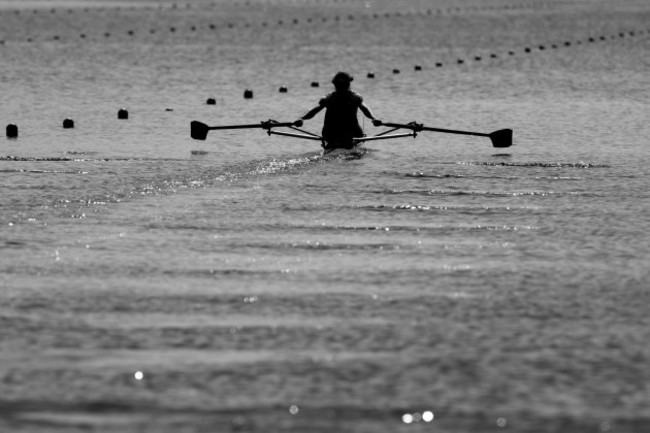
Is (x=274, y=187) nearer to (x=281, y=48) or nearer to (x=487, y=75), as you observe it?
(x=487, y=75)

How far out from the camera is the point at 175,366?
12.1m

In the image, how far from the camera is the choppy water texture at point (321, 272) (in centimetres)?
1126

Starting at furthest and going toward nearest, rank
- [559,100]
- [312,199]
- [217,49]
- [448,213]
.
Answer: [217,49]
[559,100]
[312,199]
[448,213]

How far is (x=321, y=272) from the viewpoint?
15859 millimetres

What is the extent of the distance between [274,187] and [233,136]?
781 cm

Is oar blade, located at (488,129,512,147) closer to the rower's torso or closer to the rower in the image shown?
the rower

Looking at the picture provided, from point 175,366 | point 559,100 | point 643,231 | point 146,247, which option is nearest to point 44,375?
point 175,366

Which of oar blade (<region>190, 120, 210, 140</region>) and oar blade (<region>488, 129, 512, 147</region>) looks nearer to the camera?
oar blade (<region>488, 129, 512, 147</region>)

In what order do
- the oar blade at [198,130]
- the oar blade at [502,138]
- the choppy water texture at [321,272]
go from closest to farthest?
the choppy water texture at [321,272] → the oar blade at [502,138] → the oar blade at [198,130]

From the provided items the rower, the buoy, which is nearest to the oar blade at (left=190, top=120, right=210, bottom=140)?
the rower

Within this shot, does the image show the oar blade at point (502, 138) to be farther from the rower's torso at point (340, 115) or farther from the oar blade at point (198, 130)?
the oar blade at point (198, 130)

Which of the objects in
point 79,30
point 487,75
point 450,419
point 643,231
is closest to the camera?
point 450,419

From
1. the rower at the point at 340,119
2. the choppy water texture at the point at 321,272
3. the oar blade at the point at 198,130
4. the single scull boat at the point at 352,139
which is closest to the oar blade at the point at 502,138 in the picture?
the single scull boat at the point at 352,139

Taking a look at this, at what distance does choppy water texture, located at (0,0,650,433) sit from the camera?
11.3 m
